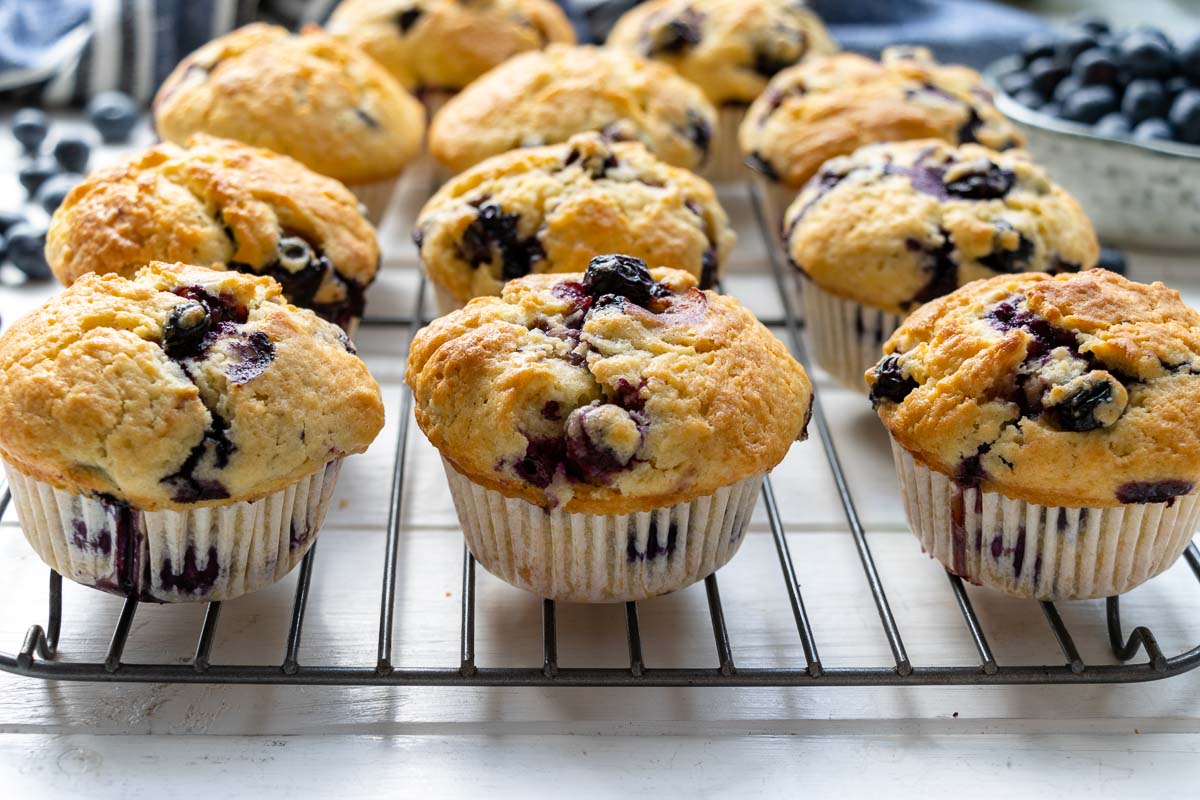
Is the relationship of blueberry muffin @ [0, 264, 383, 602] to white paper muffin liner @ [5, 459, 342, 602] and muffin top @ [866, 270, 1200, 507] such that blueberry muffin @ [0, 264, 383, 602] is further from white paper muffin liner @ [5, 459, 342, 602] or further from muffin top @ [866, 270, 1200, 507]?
muffin top @ [866, 270, 1200, 507]

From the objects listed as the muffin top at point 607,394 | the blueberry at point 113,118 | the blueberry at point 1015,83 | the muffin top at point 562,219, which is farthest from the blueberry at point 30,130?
the blueberry at point 1015,83

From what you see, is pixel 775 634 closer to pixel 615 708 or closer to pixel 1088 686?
pixel 615 708

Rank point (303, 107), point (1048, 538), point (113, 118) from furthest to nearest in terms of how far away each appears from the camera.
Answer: point (113, 118), point (303, 107), point (1048, 538)

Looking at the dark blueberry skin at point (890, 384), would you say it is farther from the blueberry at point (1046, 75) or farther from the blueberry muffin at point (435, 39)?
the blueberry muffin at point (435, 39)

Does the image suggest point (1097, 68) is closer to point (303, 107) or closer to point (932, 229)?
point (932, 229)

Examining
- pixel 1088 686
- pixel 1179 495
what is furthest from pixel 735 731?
pixel 1179 495

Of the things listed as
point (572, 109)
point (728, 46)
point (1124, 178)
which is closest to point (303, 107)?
point (572, 109)

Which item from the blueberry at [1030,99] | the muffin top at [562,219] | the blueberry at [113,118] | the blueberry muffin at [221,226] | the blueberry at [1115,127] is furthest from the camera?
the blueberry at [113,118]
